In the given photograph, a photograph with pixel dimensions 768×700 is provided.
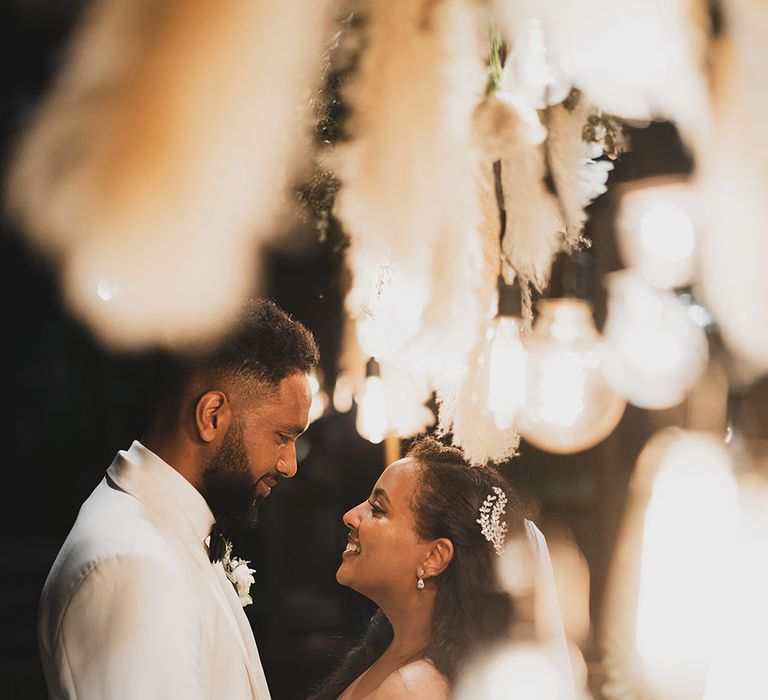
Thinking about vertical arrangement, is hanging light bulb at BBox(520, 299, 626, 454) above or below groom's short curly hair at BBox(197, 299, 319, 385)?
below

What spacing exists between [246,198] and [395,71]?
0.59 metres

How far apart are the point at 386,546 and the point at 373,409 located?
1.40 feet

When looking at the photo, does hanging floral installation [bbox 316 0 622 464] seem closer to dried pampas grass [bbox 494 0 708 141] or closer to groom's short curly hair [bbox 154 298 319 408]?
dried pampas grass [bbox 494 0 708 141]

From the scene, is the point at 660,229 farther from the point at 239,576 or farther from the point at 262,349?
the point at 239,576

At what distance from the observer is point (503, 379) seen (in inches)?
101

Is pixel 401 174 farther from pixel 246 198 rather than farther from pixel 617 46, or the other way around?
pixel 617 46

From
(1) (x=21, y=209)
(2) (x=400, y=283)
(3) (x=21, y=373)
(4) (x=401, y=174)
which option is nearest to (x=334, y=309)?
(2) (x=400, y=283)

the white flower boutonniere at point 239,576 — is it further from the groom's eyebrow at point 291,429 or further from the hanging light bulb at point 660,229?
the hanging light bulb at point 660,229

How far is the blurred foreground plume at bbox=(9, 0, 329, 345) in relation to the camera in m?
2.20

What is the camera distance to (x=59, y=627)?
1776mm

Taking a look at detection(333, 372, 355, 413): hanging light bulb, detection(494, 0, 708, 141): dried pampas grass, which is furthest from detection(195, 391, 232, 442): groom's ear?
detection(494, 0, 708, 141): dried pampas grass

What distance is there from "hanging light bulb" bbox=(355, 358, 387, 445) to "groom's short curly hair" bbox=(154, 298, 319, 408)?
38 cm

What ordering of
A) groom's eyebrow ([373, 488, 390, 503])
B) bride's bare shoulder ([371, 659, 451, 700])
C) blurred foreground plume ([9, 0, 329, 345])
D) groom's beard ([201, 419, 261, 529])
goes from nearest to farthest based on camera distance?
groom's beard ([201, 419, 261, 529]) < blurred foreground plume ([9, 0, 329, 345]) < bride's bare shoulder ([371, 659, 451, 700]) < groom's eyebrow ([373, 488, 390, 503])

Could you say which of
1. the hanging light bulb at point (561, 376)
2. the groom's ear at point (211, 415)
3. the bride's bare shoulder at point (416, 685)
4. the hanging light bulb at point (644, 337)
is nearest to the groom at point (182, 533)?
the groom's ear at point (211, 415)
